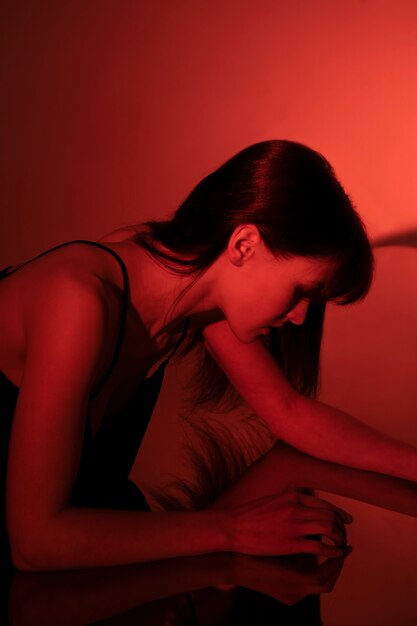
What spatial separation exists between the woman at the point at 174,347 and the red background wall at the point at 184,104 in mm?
771

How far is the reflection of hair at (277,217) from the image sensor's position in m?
0.81

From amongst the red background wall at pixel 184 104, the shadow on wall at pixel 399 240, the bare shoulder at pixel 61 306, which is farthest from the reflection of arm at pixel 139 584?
the shadow on wall at pixel 399 240

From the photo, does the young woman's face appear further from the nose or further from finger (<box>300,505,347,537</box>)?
finger (<box>300,505,347,537</box>)

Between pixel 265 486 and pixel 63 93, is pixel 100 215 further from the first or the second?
pixel 265 486

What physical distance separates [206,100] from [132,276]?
4.11 ft

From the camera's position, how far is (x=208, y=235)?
0.84 metres

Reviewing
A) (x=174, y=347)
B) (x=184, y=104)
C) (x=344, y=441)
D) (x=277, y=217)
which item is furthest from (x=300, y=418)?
(x=184, y=104)

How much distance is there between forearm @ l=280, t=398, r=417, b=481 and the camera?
905mm

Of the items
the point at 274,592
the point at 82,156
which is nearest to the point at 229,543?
the point at 274,592

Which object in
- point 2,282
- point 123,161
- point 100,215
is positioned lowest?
point 100,215

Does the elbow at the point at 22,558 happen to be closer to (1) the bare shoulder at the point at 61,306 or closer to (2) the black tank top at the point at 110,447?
(2) the black tank top at the point at 110,447

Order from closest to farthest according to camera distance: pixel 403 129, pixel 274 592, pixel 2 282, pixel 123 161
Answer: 1. pixel 274 592
2. pixel 2 282
3. pixel 403 129
4. pixel 123 161

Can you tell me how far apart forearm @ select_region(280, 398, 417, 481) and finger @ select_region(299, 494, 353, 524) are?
0.13m

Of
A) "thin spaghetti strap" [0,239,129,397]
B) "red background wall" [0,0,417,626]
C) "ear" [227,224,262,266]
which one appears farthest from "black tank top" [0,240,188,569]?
"red background wall" [0,0,417,626]
